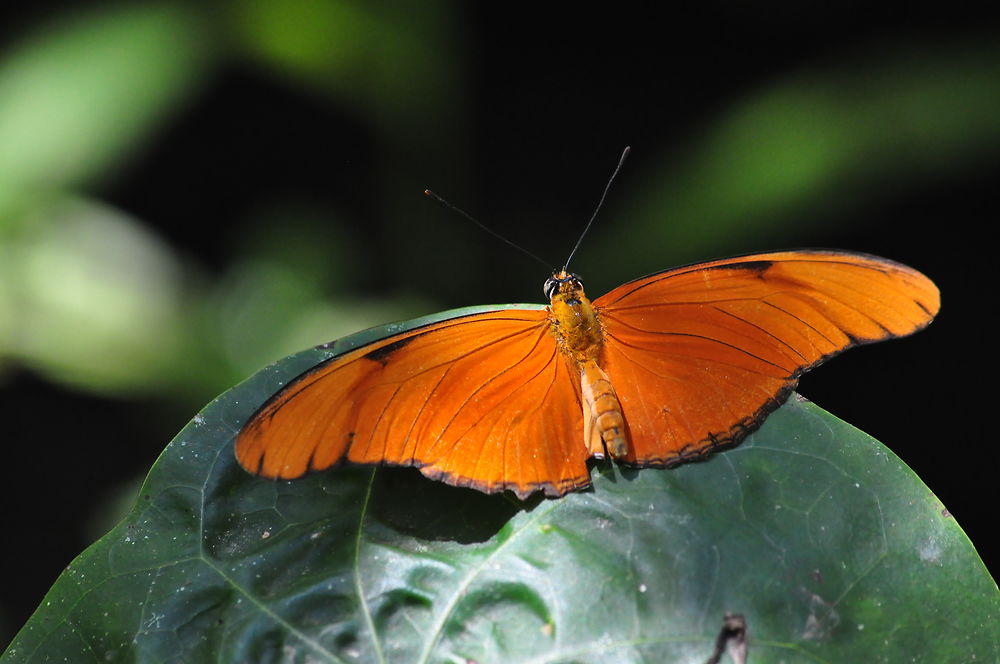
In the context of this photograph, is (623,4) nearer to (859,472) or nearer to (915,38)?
(915,38)

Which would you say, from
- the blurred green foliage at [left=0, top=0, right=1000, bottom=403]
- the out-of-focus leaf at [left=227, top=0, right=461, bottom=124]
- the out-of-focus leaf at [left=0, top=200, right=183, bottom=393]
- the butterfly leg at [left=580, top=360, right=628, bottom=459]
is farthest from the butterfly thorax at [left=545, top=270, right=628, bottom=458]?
the out-of-focus leaf at [left=0, top=200, right=183, bottom=393]

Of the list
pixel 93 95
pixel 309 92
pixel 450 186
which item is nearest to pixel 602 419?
pixel 450 186

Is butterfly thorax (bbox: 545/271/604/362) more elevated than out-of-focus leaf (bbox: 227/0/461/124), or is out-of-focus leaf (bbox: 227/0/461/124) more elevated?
out-of-focus leaf (bbox: 227/0/461/124)

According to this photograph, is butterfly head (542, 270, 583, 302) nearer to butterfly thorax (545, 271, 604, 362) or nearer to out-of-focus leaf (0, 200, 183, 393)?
butterfly thorax (545, 271, 604, 362)

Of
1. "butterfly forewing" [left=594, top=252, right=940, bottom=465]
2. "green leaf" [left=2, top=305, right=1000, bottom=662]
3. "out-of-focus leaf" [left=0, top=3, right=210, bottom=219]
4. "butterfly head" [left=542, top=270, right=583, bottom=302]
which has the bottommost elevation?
"green leaf" [left=2, top=305, right=1000, bottom=662]

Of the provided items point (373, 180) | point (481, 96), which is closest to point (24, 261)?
point (373, 180)

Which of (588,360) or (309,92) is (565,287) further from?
(309,92)

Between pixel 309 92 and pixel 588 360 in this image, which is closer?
pixel 588 360
